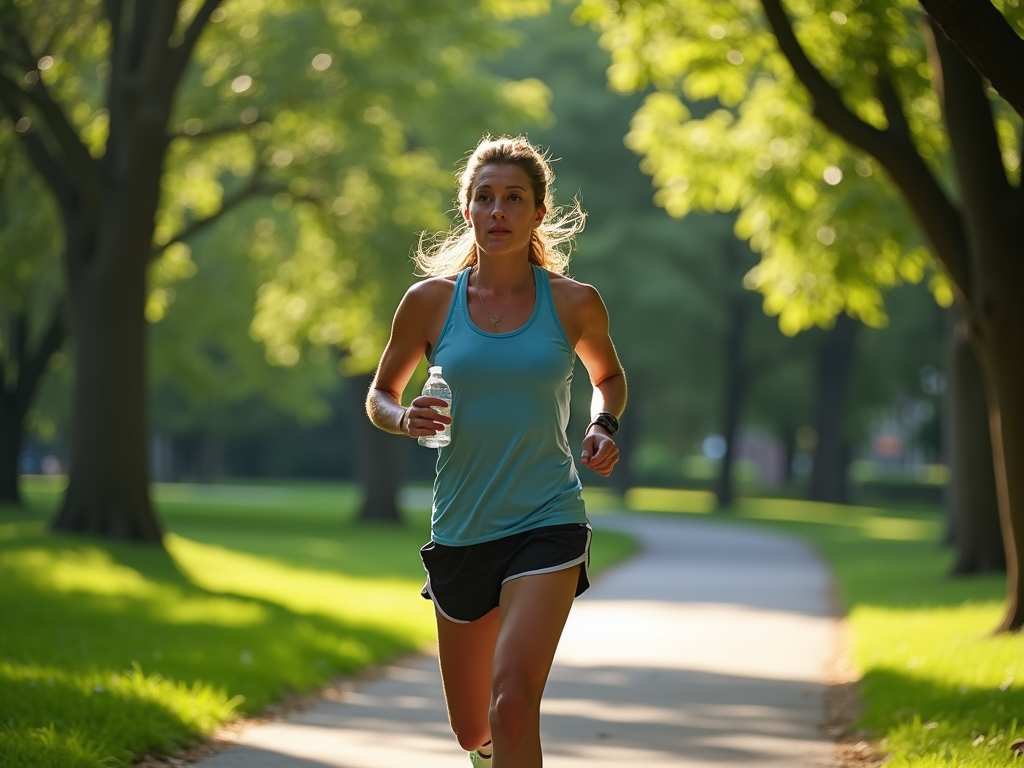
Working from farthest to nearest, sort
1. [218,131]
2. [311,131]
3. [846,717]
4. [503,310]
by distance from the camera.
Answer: [311,131] → [218,131] → [846,717] → [503,310]

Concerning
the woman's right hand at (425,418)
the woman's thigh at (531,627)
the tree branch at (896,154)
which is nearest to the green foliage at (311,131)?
the tree branch at (896,154)

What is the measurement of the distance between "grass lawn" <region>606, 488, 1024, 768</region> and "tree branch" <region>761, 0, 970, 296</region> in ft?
8.58

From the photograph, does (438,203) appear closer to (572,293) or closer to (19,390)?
(19,390)

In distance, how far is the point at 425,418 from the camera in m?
4.74

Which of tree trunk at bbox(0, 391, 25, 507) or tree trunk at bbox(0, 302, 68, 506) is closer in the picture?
tree trunk at bbox(0, 302, 68, 506)

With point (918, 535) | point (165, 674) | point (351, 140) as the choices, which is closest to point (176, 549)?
point (351, 140)

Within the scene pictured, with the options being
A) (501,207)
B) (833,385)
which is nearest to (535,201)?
(501,207)

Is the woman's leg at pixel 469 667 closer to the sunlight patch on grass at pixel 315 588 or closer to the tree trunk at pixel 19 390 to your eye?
the sunlight patch on grass at pixel 315 588

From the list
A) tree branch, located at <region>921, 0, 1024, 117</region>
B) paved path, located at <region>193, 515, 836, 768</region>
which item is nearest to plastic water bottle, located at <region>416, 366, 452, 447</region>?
paved path, located at <region>193, 515, 836, 768</region>

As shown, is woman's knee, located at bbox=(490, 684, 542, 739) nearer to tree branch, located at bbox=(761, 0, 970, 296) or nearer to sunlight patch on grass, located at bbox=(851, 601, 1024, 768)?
sunlight patch on grass, located at bbox=(851, 601, 1024, 768)

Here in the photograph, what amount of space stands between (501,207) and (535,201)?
160mm

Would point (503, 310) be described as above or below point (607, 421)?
above

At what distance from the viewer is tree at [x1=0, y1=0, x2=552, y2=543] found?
18.0 meters

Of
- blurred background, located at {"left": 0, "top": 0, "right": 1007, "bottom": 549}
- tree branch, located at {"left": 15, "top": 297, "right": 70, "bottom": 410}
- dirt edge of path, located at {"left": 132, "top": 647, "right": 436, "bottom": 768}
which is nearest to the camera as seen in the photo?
dirt edge of path, located at {"left": 132, "top": 647, "right": 436, "bottom": 768}
